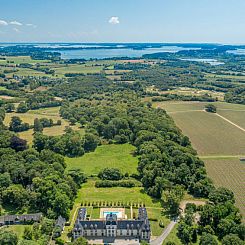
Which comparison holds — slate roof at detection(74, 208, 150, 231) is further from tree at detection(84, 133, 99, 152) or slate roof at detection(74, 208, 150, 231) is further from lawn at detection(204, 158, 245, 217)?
tree at detection(84, 133, 99, 152)

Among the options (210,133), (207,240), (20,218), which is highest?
(207,240)

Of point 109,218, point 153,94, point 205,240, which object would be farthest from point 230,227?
point 153,94

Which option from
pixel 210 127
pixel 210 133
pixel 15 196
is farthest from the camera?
pixel 210 127

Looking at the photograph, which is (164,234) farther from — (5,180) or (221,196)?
(5,180)

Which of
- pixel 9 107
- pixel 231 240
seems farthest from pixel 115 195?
pixel 9 107

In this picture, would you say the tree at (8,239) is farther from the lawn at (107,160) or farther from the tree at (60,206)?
the lawn at (107,160)
